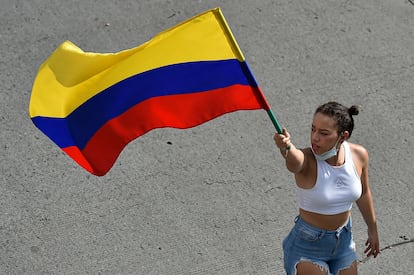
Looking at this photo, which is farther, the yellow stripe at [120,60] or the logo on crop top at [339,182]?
the logo on crop top at [339,182]

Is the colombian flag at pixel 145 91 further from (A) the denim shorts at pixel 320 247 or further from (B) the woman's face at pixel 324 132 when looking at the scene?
(A) the denim shorts at pixel 320 247

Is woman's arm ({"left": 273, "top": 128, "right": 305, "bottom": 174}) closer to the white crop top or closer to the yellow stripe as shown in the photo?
the white crop top

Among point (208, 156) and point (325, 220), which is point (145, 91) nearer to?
point (325, 220)

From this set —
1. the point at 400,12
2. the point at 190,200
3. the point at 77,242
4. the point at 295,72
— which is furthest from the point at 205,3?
the point at 77,242

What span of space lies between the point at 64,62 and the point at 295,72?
3.19 metres

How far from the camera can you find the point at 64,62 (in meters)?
4.90

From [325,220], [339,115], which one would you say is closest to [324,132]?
[339,115]

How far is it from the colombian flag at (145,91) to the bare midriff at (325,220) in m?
0.69

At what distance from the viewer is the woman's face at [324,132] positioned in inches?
187

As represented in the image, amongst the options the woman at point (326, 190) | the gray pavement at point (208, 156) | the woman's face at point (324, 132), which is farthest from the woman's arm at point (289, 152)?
the gray pavement at point (208, 156)

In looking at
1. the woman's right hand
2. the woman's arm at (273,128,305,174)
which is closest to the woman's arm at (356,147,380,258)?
the woman's arm at (273,128,305,174)

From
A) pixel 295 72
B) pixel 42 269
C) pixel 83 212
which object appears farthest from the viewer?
pixel 295 72

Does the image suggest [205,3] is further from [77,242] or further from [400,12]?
[77,242]

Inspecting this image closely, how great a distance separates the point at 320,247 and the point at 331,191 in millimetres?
357
